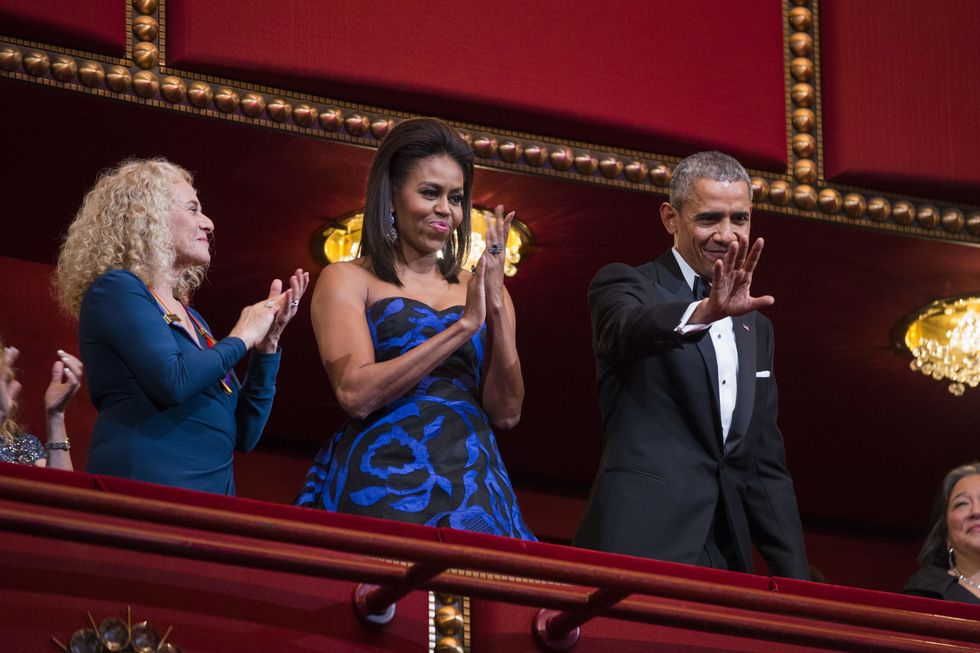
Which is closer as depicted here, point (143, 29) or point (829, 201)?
point (143, 29)

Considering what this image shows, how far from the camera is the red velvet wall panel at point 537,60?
4.62 meters

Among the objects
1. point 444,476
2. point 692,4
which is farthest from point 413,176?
point 692,4

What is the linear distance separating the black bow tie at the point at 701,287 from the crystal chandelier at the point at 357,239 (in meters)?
1.35

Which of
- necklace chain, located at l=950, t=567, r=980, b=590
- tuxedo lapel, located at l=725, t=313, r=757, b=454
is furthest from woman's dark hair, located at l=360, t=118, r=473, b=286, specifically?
necklace chain, located at l=950, t=567, r=980, b=590

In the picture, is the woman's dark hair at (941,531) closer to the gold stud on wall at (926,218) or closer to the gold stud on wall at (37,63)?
the gold stud on wall at (926,218)

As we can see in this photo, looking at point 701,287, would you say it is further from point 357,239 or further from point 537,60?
Result: point 357,239

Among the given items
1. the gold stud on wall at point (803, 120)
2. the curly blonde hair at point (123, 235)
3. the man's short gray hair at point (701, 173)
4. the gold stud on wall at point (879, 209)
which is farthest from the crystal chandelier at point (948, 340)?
the curly blonde hair at point (123, 235)

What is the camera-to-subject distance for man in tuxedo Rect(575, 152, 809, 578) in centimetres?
359

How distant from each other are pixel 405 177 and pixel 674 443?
78 cm

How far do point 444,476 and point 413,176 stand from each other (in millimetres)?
668

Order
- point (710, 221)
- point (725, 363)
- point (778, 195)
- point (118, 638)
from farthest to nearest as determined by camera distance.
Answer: point (778, 195)
point (710, 221)
point (725, 363)
point (118, 638)

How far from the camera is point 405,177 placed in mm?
3713

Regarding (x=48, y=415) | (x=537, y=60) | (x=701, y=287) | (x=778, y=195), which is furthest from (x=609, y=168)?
(x=48, y=415)

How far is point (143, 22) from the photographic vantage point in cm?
459
